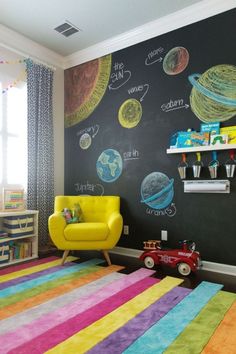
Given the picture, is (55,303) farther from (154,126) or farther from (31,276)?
(154,126)

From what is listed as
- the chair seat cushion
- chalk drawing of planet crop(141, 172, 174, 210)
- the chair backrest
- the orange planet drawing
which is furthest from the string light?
chalk drawing of planet crop(141, 172, 174, 210)

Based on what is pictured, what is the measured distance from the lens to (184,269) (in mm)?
2881

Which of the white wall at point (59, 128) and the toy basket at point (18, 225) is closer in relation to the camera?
the toy basket at point (18, 225)

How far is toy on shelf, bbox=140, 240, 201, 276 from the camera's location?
2.87 metres

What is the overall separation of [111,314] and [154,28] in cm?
338

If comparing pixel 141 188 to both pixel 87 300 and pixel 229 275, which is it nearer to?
pixel 229 275

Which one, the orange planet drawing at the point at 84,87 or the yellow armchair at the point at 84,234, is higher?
the orange planet drawing at the point at 84,87

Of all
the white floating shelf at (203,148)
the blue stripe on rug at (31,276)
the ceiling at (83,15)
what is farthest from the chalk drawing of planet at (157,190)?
the ceiling at (83,15)

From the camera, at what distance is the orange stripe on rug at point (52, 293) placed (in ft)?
6.85

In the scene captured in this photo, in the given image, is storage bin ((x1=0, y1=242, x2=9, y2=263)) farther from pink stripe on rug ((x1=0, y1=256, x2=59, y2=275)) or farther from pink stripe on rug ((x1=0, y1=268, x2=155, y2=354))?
pink stripe on rug ((x1=0, y1=268, x2=155, y2=354))

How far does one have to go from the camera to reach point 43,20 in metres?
3.51

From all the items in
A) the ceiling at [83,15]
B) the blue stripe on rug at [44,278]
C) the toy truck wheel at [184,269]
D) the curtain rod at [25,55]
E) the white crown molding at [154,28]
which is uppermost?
the ceiling at [83,15]

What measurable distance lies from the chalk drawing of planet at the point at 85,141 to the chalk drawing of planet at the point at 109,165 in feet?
1.06

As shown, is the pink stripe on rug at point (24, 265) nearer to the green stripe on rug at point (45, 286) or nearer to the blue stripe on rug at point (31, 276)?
the blue stripe on rug at point (31, 276)
